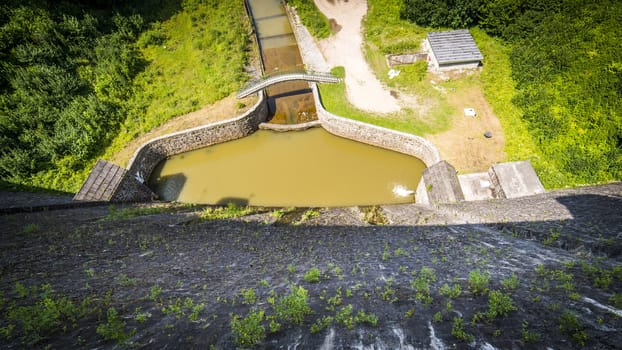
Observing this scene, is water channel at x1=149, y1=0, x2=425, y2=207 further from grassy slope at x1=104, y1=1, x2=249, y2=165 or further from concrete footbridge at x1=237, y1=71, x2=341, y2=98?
grassy slope at x1=104, y1=1, x2=249, y2=165

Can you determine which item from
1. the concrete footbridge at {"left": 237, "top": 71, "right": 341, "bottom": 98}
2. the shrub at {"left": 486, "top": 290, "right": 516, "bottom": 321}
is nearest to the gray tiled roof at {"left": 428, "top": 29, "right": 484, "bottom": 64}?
the concrete footbridge at {"left": 237, "top": 71, "right": 341, "bottom": 98}

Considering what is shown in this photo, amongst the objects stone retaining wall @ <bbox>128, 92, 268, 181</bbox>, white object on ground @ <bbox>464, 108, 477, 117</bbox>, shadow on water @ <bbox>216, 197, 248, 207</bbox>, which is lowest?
white object on ground @ <bbox>464, 108, 477, 117</bbox>

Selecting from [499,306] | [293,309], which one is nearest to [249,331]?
[293,309]

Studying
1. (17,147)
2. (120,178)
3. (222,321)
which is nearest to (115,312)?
(222,321)

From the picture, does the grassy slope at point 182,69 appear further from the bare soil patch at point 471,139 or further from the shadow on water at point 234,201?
the bare soil patch at point 471,139

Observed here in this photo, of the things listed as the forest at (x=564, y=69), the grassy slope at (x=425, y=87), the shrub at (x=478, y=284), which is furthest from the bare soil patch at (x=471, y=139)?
the shrub at (x=478, y=284)
